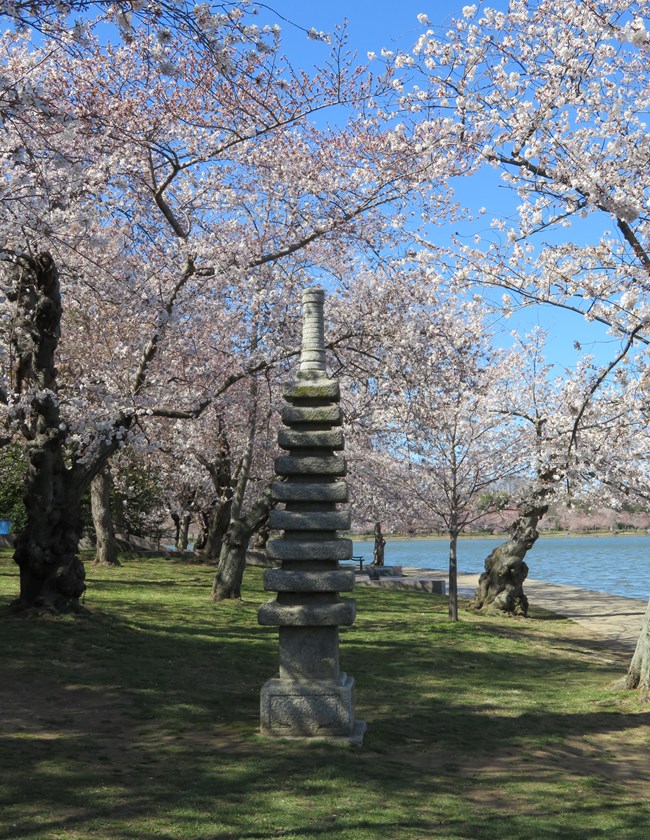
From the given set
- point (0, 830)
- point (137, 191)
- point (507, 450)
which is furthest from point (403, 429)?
point (0, 830)

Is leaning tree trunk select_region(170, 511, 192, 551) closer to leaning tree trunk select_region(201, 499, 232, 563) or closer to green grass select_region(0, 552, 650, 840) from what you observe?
leaning tree trunk select_region(201, 499, 232, 563)

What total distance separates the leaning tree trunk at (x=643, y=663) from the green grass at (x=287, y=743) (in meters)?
0.33

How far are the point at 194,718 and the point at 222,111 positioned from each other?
38.3 ft

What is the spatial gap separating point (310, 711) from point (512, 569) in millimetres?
17536

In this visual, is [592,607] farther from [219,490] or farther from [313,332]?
[313,332]

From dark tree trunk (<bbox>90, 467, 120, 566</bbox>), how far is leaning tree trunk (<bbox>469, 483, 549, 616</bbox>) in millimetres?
12543

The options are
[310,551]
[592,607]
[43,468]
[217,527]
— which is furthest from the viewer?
[217,527]

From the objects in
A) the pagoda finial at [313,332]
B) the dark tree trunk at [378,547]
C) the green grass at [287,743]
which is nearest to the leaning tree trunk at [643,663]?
the green grass at [287,743]

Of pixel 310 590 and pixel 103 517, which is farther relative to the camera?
pixel 103 517

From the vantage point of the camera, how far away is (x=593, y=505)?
28.9 m

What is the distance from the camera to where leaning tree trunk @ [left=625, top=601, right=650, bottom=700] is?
13250mm

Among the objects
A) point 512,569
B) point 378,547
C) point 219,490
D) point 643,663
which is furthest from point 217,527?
point 643,663

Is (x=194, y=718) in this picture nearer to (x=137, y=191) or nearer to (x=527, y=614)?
(x=137, y=191)

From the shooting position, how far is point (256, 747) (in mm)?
9602
